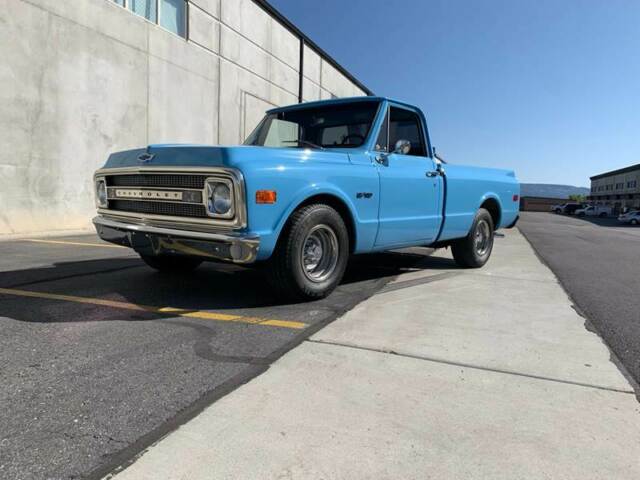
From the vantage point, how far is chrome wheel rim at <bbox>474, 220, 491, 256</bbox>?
22.8ft

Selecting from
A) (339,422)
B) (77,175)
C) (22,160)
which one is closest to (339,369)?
(339,422)

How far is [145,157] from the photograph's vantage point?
163 inches

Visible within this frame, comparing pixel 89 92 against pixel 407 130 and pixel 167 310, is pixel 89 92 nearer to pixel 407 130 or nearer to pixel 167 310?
pixel 407 130

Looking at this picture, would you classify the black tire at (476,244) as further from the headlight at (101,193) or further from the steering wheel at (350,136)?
the headlight at (101,193)

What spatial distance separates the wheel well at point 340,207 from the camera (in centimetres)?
421

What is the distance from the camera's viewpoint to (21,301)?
4098mm

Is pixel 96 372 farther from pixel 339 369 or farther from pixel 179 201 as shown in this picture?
pixel 179 201

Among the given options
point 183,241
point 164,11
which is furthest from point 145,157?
point 164,11

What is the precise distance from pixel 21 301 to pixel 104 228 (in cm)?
91

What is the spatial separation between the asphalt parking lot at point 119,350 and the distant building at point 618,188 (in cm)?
8543

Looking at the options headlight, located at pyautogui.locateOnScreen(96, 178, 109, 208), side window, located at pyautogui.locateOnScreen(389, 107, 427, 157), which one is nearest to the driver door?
side window, located at pyautogui.locateOnScreen(389, 107, 427, 157)

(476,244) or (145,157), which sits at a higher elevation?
(145,157)

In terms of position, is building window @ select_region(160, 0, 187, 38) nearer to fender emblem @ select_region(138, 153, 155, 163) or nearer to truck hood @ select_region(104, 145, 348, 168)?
truck hood @ select_region(104, 145, 348, 168)

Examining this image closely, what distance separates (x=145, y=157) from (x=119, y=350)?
1806 mm
